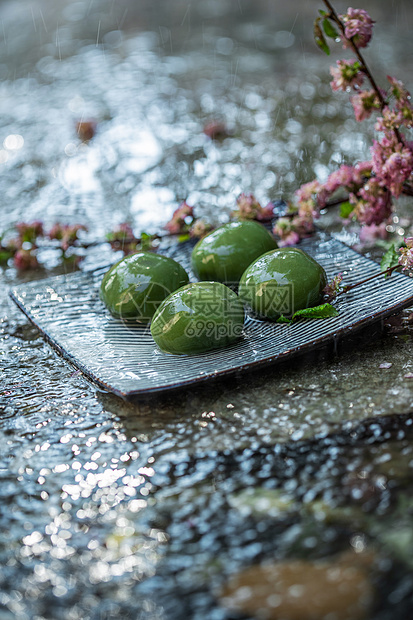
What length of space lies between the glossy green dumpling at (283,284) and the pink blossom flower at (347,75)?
407 mm

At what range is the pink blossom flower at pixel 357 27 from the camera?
1.28m

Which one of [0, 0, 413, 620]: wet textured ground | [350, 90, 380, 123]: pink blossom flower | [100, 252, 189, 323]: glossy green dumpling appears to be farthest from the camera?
[350, 90, 380, 123]: pink blossom flower

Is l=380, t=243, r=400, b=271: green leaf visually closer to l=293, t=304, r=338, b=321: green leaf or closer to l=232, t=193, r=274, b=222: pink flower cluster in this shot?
l=293, t=304, r=338, b=321: green leaf

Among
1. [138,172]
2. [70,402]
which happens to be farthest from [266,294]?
[138,172]

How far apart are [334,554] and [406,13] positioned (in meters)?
3.14

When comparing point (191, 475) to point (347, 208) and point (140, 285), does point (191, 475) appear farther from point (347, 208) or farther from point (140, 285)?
point (347, 208)

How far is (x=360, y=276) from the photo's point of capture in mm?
1256

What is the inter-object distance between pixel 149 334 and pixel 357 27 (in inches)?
29.1

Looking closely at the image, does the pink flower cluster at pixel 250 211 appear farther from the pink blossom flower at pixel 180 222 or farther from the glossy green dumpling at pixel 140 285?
the glossy green dumpling at pixel 140 285

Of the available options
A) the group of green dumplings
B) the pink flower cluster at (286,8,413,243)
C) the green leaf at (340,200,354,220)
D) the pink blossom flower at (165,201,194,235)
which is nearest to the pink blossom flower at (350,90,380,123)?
the pink flower cluster at (286,8,413,243)

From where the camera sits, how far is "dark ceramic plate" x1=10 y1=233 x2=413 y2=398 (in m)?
1.00

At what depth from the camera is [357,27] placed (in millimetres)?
1281

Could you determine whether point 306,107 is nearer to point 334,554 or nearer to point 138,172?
point 138,172

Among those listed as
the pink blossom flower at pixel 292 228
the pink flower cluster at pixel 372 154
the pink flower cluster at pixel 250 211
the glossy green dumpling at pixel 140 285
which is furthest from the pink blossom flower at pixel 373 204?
the glossy green dumpling at pixel 140 285
